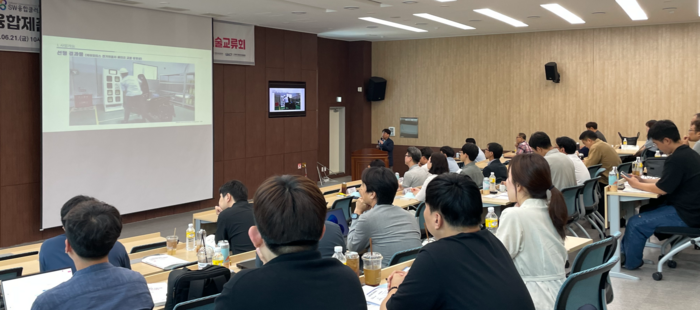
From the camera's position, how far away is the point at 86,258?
2.48 meters

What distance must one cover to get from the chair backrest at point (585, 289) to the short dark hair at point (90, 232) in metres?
2.13

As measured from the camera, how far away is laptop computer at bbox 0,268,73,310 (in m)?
2.83

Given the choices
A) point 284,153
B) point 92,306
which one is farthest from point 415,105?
point 92,306

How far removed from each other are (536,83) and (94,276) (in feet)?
40.3

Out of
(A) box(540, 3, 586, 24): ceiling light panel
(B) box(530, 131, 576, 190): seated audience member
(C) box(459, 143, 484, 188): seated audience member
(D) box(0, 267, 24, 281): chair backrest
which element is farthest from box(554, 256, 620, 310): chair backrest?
(A) box(540, 3, 586, 24): ceiling light panel

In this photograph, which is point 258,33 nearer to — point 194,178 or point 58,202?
point 194,178

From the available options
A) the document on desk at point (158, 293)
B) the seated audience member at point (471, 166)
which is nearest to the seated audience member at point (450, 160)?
the seated audience member at point (471, 166)

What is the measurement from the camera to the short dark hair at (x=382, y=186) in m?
4.01

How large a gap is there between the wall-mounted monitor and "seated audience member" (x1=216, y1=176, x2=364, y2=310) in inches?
403

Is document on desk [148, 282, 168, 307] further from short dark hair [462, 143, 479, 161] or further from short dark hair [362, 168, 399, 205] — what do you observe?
short dark hair [462, 143, 479, 161]

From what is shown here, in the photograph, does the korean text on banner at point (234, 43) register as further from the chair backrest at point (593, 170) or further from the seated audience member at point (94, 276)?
the seated audience member at point (94, 276)

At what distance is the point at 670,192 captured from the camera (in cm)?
562

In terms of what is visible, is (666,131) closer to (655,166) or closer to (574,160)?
(574,160)

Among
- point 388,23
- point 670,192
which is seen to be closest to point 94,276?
point 670,192
